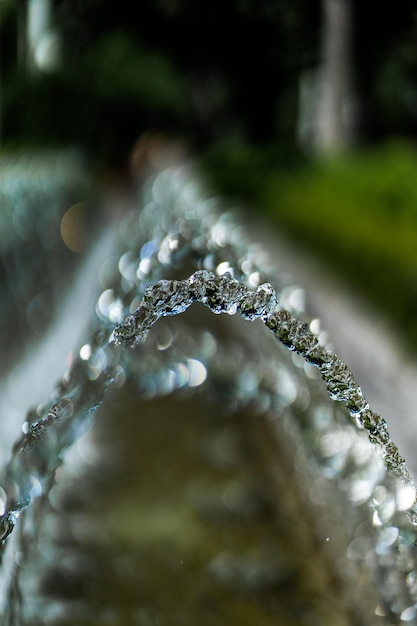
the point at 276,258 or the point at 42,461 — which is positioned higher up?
the point at 42,461

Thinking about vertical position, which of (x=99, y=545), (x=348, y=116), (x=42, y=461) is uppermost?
(x=42, y=461)

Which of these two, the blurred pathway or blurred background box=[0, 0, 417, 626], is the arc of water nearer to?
the blurred pathway

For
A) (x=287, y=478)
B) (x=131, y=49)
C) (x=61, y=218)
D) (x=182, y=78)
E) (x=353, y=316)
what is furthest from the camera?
(x=182, y=78)

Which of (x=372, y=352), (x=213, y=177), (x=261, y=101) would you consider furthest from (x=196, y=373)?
(x=213, y=177)

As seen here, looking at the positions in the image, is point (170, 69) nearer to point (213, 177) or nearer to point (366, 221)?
point (213, 177)

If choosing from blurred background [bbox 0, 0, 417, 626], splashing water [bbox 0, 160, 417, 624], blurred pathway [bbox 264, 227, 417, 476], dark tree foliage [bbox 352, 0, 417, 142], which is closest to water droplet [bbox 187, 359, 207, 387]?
blurred background [bbox 0, 0, 417, 626]

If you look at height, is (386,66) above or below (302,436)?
below

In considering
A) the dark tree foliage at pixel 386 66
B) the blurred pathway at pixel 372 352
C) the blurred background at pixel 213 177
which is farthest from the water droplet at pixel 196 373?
the dark tree foliage at pixel 386 66

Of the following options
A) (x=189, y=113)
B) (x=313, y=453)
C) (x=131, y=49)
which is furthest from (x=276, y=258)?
(x=189, y=113)

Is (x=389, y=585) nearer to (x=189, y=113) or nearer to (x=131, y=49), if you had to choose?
(x=131, y=49)
